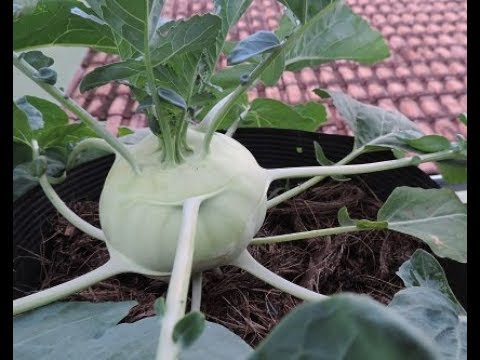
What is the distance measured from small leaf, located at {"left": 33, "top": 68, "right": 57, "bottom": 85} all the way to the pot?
0.20 metres

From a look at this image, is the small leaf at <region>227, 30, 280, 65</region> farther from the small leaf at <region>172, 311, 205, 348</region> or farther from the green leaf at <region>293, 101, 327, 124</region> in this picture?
the green leaf at <region>293, 101, 327, 124</region>

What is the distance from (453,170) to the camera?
0.52 m

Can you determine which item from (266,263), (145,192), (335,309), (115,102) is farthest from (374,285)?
(115,102)

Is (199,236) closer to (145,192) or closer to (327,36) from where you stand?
(145,192)

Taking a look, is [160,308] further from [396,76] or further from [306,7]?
[396,76]

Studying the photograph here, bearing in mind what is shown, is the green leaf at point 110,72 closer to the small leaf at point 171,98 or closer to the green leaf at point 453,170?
the small leaf at point 171,98

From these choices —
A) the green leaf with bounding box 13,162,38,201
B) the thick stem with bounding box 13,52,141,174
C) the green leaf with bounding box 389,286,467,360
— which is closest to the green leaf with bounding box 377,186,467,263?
the green leaf with bounding box 389,286,467,360

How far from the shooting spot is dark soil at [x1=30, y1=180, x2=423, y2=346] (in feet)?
1.40

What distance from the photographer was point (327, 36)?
488mm

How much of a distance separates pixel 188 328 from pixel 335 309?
0.24 feet

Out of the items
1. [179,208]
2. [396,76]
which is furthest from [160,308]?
[396,76]

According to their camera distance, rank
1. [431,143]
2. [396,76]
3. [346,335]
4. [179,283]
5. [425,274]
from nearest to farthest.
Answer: [346,335] < [179,283] < [425,274] < [431,143] < [396,76]

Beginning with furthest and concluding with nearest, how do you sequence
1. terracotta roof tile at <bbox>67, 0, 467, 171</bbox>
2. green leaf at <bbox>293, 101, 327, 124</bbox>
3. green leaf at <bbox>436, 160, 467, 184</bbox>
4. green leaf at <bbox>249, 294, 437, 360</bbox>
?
terracotta roof tile at <bbox>67, 0, 467, 171</bbox> < green leaf at <bbox>293, 101, 327, 124</bbox> < green leaf at <bbox>436, 160, 467, 184</bbox> < green leaf at <bbox>249, 294, 437, 360</bbox>

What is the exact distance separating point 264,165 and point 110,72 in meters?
0.25
